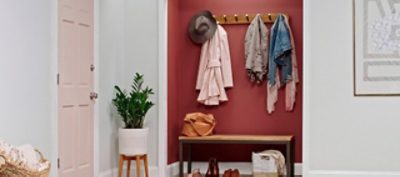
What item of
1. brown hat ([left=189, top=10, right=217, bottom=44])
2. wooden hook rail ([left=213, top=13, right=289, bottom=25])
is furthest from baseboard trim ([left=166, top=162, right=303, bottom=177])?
wooden hook rail ([left=213, top=13, right=289, bottom=25])

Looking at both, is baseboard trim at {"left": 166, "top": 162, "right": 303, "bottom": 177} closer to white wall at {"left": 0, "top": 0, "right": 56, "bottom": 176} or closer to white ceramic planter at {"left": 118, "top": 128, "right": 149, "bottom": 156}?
white ceramic planter at {"left": 118, "top": 128, "right": 149, "bottom": 156}

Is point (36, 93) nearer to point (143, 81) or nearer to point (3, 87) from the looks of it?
point (3, 87)

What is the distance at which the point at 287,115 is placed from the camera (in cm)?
688

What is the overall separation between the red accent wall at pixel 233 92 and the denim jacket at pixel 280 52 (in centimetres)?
18

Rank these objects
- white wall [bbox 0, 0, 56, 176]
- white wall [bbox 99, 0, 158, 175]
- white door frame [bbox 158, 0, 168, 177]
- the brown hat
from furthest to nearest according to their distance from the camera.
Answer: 1. the brown hat
2. white door frame [bbox 158, 0, 168, 177]
3. white wall [bbox 99, 0, 158, 175]
4. white wall [bbox 0, 0, 56, 176]

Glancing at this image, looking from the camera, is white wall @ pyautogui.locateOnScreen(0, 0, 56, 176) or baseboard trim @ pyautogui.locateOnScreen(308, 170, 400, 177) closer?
white wall @ pyautogui.locateOnScreen(0, 0, 56, 176)

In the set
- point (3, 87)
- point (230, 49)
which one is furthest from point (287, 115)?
point (3, 87)

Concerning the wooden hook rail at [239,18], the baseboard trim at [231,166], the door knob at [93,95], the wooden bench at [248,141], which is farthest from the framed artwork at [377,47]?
the door knob at [93,95]

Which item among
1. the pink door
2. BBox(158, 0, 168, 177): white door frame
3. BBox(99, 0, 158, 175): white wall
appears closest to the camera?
the pink door

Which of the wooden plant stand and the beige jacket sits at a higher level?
the beige jacket

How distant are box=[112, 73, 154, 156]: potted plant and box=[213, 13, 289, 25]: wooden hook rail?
53.6 inches

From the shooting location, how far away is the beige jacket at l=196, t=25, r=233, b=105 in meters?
6.86

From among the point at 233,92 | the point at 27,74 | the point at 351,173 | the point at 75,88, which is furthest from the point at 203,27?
the point at 27,74

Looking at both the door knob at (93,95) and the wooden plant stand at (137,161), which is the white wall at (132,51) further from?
the door knob at (93,95)
